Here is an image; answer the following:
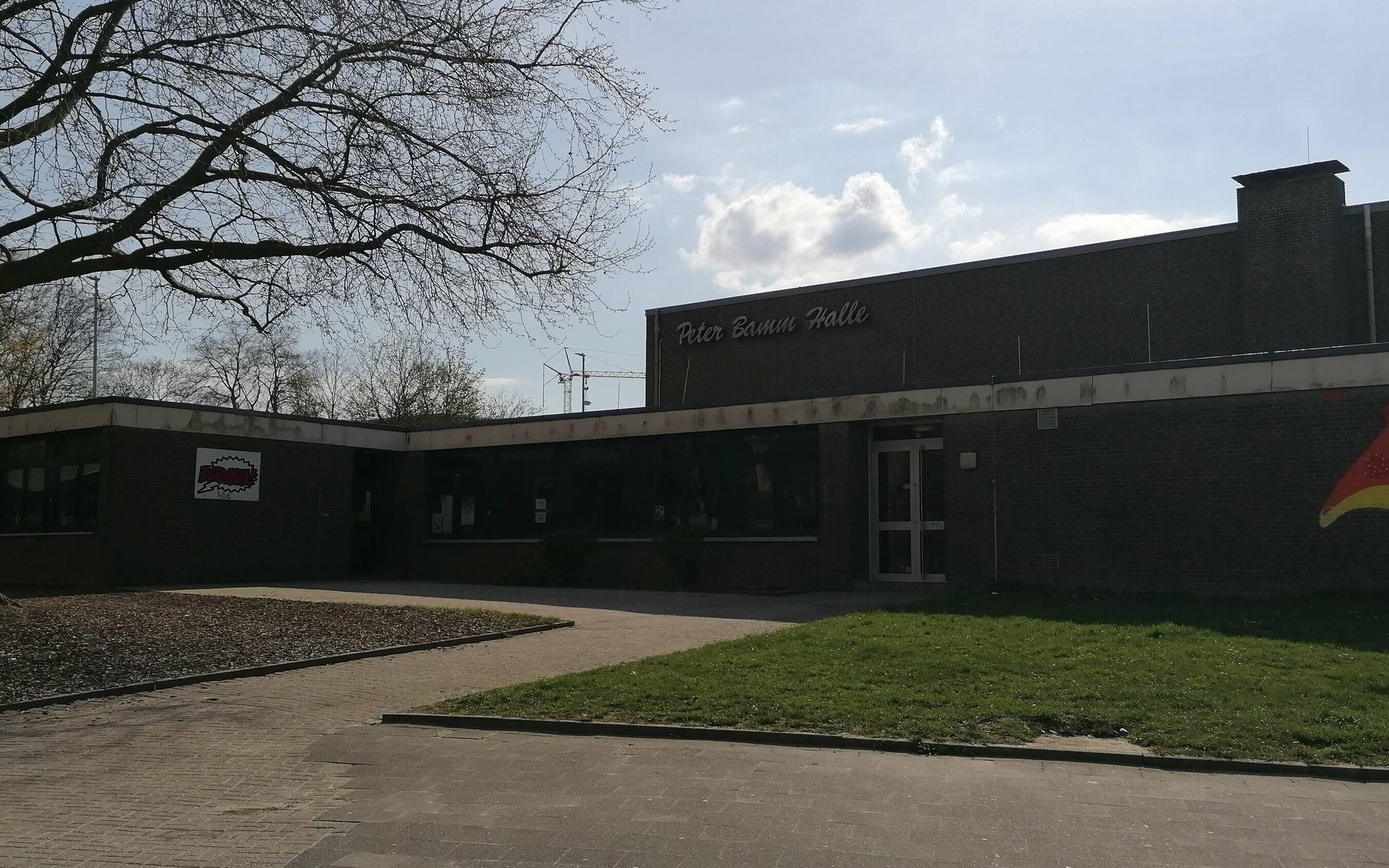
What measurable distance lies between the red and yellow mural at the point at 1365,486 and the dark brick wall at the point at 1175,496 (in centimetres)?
9

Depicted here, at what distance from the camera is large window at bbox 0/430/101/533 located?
2338 centimetres

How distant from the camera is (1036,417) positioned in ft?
60.7

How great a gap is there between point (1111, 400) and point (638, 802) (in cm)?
1347

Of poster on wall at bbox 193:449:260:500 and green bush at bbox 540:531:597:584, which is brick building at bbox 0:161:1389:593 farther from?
green bush at bbox 540:531:597:584

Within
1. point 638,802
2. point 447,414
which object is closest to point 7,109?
point 638,802

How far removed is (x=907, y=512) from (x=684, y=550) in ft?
14.3

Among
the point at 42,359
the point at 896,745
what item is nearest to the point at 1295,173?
the point at 896,745

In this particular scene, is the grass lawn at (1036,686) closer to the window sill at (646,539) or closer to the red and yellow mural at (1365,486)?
the red and yellow mural at (1365,486)

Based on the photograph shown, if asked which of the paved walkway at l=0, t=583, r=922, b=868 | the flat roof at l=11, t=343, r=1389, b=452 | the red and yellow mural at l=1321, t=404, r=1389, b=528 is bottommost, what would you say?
the paved walkway at l=0, t=583, r=922, b=868

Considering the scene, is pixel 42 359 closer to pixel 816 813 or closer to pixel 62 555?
pixel 62 555

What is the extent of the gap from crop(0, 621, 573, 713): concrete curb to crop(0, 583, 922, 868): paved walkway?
0.61 feet

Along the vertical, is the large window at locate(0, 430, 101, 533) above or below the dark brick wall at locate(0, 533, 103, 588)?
above

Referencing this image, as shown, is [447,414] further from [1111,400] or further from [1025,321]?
[1111,400]


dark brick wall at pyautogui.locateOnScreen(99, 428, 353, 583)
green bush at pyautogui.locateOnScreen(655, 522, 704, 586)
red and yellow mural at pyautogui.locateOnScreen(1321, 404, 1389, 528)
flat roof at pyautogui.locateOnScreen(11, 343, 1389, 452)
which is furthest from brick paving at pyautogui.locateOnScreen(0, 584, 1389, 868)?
dark brick wall at pyautogui.locateOnScreen(99, 428, 353, 583)
